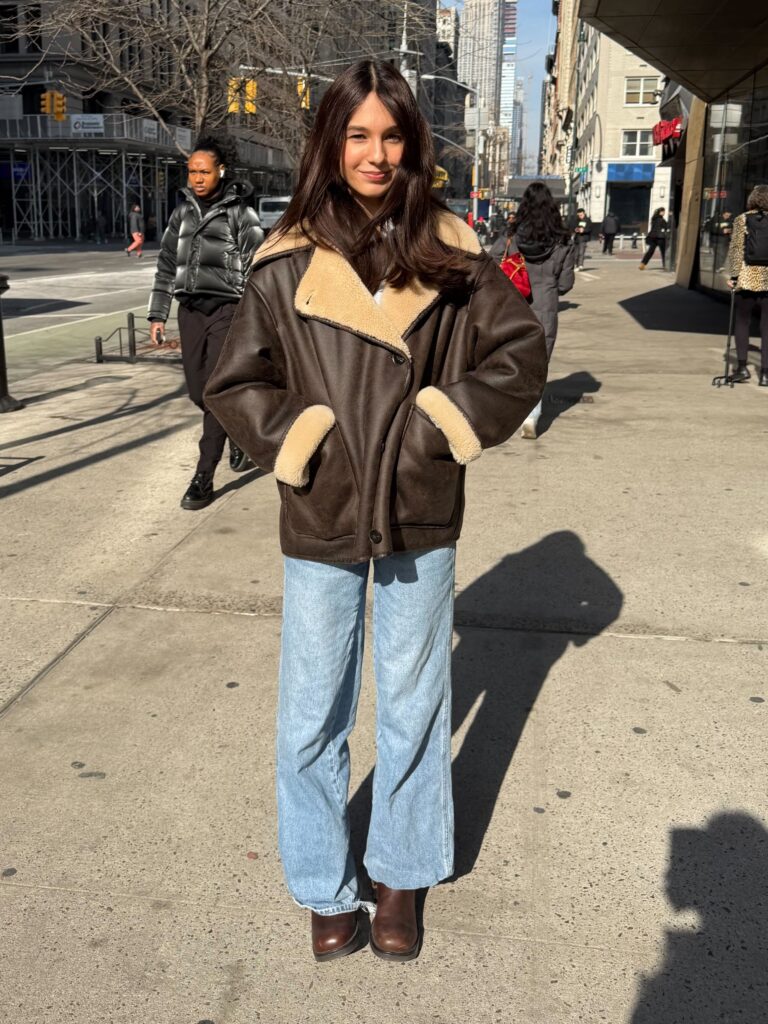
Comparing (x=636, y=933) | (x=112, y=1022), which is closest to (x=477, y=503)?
(x=636, y=933)

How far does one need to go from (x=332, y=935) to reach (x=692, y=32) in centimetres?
1447

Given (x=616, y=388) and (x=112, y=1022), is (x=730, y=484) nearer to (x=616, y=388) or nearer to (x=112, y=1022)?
(x=616, y=388)

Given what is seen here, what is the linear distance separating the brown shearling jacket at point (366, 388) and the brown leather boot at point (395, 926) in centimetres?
88

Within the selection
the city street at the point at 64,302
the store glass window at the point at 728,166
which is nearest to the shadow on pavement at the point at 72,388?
the city street at the point at 64,302

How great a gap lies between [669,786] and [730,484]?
386cm

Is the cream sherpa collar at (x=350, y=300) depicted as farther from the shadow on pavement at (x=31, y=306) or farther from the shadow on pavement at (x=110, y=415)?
the shadow on pavement at (x=31, y=306)

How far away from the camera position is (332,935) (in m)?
2.57

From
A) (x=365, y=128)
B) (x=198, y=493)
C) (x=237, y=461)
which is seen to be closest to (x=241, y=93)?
(x=237, y=461)

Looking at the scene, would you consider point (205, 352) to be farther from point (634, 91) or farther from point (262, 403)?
point (634, 91)

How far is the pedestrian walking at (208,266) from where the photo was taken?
623cm

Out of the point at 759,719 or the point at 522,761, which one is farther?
the point at 759,719

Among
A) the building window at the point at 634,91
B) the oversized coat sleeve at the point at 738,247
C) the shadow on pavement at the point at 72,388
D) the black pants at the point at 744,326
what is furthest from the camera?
the building window at the point at 634,91

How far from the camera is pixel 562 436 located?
27.3 feet

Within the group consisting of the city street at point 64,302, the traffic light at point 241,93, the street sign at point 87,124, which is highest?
the street sign at point 87,124
